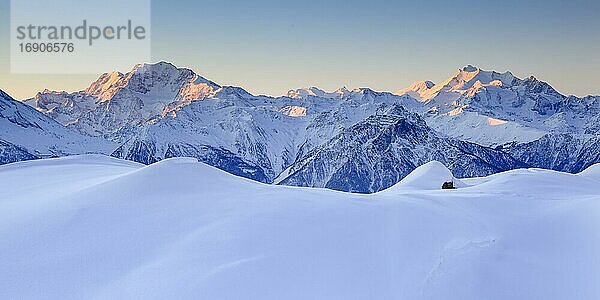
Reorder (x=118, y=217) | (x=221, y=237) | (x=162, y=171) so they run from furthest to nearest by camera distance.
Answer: (x=162, y=171) < (x=118, y=217) < (x=221, y=237)

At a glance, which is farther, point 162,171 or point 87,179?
point 87,179

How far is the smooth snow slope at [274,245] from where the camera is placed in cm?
1242

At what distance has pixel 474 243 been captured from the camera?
15.4 meters

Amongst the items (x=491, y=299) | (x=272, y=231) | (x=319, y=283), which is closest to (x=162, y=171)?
(x=272, y=231)

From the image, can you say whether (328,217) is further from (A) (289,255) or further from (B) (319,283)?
(B) (319,283)

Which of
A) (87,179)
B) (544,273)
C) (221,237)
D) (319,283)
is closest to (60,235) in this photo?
(221,237)

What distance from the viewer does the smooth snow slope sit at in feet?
40.8

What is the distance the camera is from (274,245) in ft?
46.2

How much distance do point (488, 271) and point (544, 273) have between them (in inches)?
66.9

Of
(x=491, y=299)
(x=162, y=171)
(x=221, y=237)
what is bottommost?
(x=491, y=299)

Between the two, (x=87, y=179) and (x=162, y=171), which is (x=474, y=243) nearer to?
(x=162, y=171)

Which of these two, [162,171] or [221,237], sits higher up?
[162,171]

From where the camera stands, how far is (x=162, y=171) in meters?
20.5

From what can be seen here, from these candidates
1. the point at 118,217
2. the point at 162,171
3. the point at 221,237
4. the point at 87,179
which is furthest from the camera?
the point at 87,179
